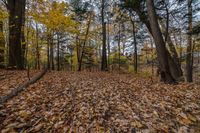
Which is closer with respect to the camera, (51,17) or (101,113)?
(101,113)

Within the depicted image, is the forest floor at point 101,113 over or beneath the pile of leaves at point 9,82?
beneath

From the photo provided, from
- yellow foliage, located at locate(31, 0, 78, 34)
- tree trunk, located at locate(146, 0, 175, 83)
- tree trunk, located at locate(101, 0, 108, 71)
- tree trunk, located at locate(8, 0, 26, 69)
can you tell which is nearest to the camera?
tree trunk, located at locate(146, 0, 175, 83)

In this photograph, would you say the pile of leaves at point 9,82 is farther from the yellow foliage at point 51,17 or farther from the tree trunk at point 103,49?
the tree trunk at point 103,49

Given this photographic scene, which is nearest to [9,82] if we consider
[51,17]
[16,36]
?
[16,36]

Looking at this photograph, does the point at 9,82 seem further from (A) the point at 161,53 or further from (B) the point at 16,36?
(A) the point at 161,53

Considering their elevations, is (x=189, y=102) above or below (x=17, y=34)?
below

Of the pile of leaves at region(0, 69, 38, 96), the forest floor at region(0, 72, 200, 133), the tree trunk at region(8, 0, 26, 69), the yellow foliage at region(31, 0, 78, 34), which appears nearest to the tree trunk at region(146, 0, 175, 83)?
the forest floor at region(0, 72, 200, 133)

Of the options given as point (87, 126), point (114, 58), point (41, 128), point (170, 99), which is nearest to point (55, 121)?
point (41, 128)

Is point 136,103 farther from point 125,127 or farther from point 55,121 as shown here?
point 55,121

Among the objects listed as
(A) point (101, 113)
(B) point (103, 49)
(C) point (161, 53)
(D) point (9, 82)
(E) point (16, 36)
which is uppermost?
(E) point (16, 36)

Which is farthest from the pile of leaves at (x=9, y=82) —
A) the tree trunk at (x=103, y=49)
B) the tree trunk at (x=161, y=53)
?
the tree trunk at (x=103, y=49)

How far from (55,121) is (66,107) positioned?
2.41 ft

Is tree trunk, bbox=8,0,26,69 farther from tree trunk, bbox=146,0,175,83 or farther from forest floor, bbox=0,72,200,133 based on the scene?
tree trunk, bbox=146,0,175,83

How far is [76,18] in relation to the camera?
18.1m
